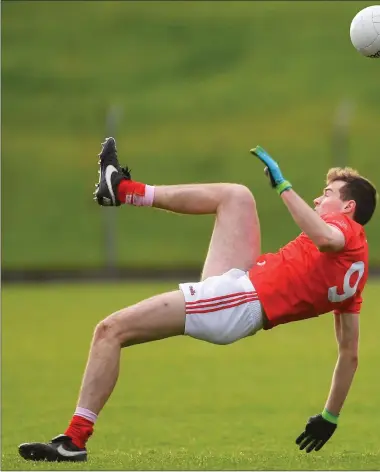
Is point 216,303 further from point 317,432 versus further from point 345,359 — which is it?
point 317,432

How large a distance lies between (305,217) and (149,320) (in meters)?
1.18

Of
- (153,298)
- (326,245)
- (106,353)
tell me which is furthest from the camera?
(153,298)

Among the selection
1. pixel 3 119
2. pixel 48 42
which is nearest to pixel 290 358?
pixel 3 119

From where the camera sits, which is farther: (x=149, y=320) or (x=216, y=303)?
(x=216, y=303)

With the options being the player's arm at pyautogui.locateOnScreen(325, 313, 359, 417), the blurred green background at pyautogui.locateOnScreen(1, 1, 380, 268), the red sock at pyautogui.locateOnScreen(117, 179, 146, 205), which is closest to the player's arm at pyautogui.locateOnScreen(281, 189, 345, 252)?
the player's arm at pyautogui.locateOnScreen(325, 313, 359, 417)

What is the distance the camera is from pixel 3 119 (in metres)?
34.3

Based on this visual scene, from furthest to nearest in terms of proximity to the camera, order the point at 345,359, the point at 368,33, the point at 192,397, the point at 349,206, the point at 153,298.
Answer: the point at 192,397, the point at 368,33, the point at 345,359, the point at 349,206, the point at 153,298

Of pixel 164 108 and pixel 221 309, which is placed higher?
pixel 164 108

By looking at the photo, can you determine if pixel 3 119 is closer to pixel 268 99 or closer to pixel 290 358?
pixel 268 99

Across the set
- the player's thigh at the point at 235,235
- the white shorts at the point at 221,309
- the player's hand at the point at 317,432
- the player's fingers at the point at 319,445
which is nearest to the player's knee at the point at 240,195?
the player's thigh at the point at 235,235

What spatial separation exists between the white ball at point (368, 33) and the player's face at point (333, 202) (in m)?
1.43

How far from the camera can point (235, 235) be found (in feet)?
25.4

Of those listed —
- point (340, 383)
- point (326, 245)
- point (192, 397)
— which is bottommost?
point (192, 397)

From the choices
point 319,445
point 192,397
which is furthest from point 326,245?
point 192,397
